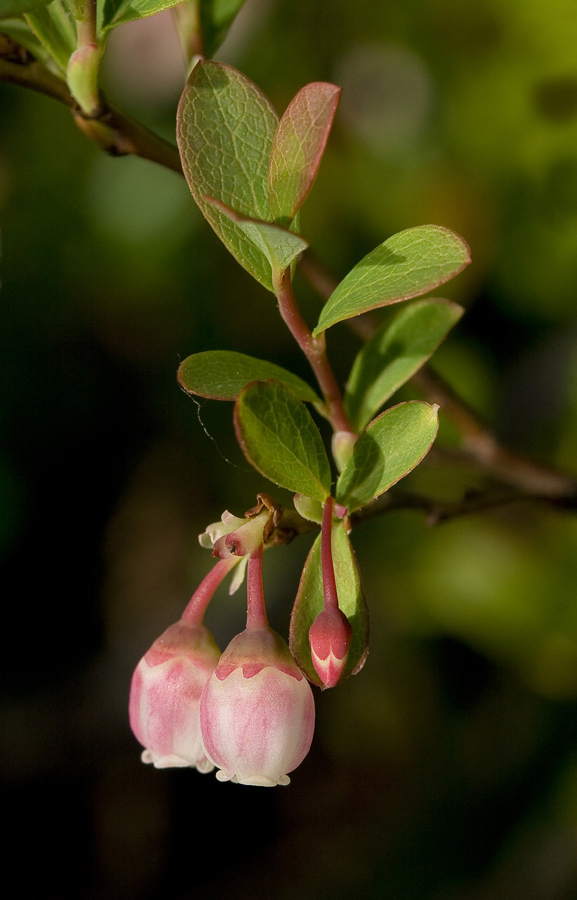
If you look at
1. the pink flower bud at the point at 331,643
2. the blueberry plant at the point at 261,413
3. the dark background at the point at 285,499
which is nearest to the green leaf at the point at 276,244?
the blueberry plant at the point at 261,413

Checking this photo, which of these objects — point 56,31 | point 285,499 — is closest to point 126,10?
point 56,31

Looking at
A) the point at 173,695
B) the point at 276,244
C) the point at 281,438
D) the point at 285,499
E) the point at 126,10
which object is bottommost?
the point at 285,499

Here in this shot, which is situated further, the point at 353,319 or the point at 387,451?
the point at 353,319

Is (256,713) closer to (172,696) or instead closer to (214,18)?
(172,696)

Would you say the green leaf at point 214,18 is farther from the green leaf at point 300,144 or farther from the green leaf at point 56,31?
the green leaf at point 300,144

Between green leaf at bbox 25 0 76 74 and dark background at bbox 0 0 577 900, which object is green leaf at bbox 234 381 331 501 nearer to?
green leaf at bbox 25 0 76 74

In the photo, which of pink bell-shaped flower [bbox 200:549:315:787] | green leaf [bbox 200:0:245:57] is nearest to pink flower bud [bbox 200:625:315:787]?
pink bell-shaped flower [bbox 200:549:315:787]
